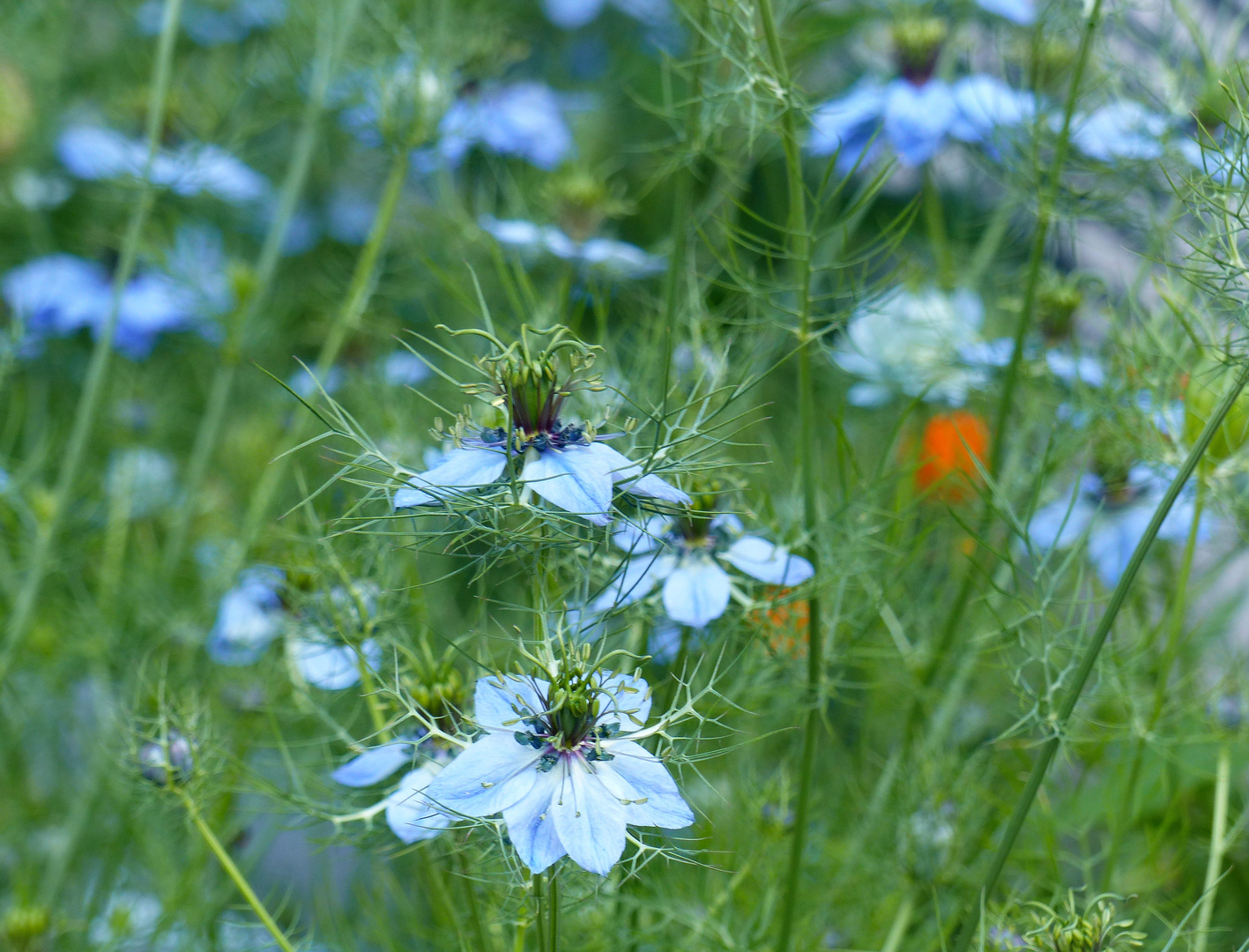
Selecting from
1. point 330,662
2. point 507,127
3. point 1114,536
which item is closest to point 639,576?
point 330,662

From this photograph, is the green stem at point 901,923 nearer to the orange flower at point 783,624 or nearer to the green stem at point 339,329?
the orange flower at point 783,624

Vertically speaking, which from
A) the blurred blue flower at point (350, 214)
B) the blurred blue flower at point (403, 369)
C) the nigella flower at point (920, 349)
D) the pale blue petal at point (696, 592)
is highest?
the blurred blue flower at point (350, 214)

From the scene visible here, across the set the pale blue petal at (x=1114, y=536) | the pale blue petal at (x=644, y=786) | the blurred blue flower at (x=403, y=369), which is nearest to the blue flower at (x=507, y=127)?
the blurred blue flower at (x=403, y=369)

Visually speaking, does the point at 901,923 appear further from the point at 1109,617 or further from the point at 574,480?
the point at 574,480

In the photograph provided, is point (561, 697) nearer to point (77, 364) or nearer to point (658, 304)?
point (658, 304)

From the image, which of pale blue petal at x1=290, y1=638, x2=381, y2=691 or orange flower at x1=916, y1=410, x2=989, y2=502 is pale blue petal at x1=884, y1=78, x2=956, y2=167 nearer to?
orange flower at x1=916, y1=410, x2=989, y2=502
